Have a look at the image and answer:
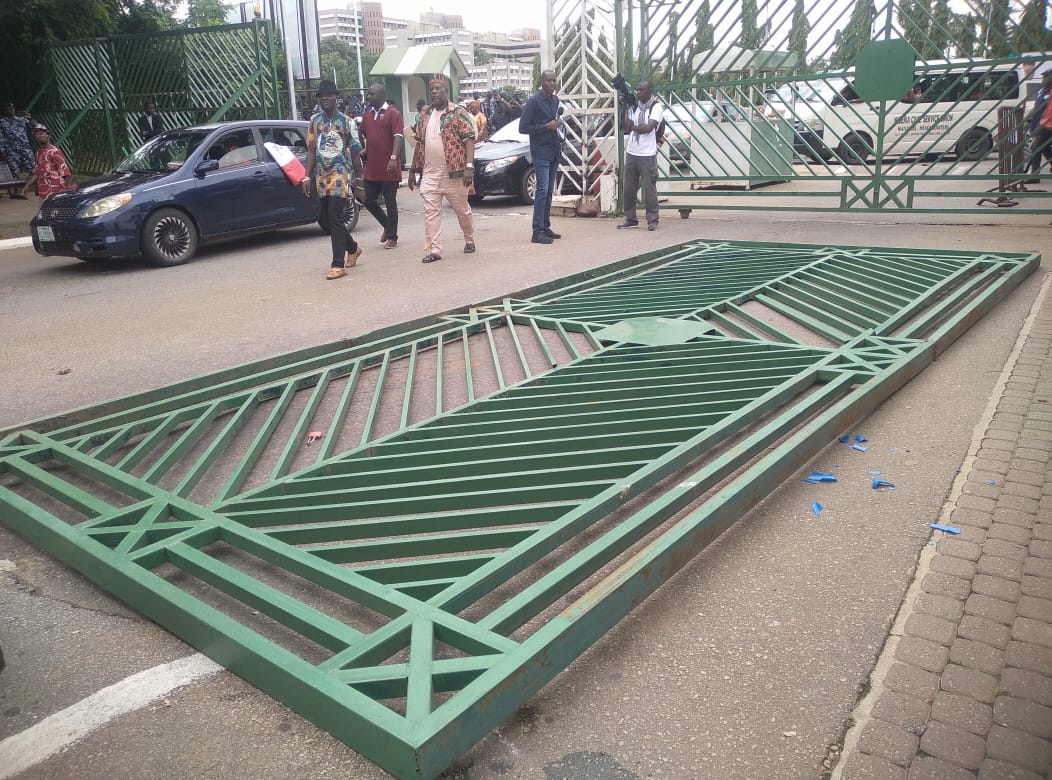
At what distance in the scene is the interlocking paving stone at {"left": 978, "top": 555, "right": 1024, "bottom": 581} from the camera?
3.01m

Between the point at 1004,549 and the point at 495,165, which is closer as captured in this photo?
the point at 1004,549

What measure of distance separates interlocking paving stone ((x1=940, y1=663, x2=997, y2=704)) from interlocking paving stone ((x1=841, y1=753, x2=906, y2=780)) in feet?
1.28

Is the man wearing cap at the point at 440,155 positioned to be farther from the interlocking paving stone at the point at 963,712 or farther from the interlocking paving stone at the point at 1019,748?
the interlocking paving stone at the point at 1019,748

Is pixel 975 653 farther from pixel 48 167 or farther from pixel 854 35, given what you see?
pixel 48 167

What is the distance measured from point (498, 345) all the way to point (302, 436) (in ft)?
6.87

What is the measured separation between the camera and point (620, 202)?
1369 cm

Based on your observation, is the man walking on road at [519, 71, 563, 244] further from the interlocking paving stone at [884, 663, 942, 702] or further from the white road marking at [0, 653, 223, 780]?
the interlocking paving stone at [884, 663, 942, 702]

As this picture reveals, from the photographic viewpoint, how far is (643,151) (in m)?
11.9

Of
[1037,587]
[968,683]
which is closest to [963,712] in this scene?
[968,683]

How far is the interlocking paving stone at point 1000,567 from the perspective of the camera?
301cm

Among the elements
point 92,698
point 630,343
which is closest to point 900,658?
point 92,698

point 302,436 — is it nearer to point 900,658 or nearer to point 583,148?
point 900,658

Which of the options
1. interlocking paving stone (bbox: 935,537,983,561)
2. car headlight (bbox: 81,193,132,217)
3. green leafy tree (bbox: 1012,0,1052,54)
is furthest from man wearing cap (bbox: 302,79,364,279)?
green leafy tree (bbox: 1012,0,1052,54)

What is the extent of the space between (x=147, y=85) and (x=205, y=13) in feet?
77.6
